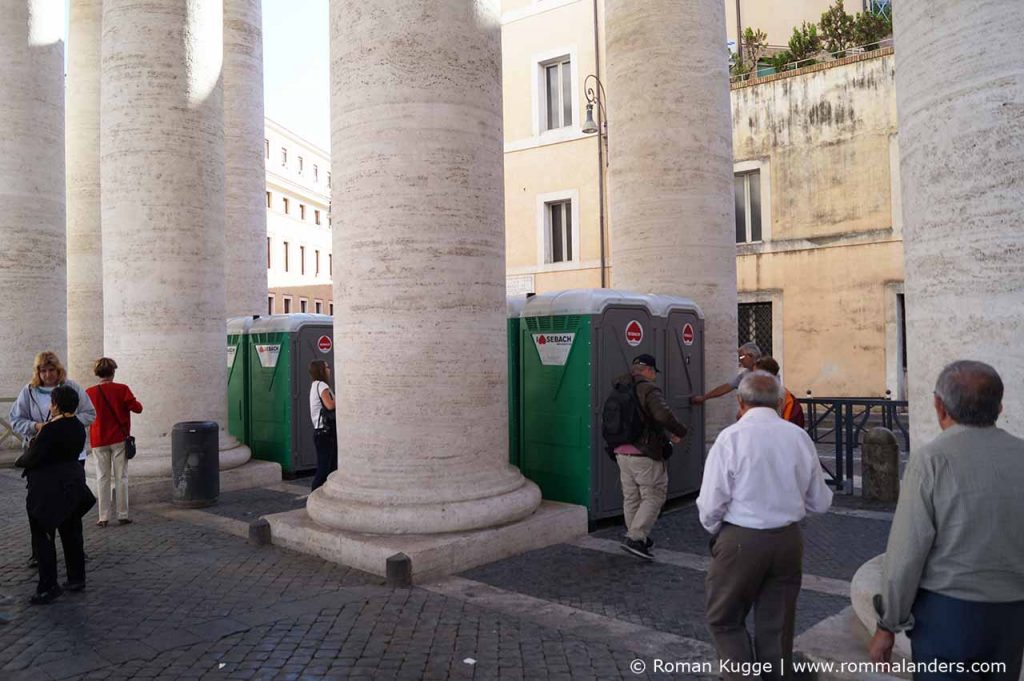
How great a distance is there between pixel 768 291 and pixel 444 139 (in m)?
15.0

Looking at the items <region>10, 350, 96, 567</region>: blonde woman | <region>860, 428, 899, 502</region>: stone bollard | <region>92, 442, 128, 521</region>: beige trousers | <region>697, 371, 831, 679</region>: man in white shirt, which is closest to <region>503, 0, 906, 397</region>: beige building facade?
<region>860, 428, 899, 502</region>: stone bollard

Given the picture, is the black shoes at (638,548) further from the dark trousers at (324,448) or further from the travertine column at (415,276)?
the dark trousers at (324,448)

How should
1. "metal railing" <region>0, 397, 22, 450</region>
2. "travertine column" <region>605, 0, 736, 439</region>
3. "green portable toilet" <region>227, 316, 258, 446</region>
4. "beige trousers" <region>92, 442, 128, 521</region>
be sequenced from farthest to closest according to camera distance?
"metal railing" <region>0, 397, 22, 450</region> → "green portable toilet" <region>227, 316, 258, 446</region> → "travertine column" <region>605, 0, 736, 439</region> → "beige trousers" <region>92, 442, 128, 521</region>

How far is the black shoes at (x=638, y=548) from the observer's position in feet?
21.3

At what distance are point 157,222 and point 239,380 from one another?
9.04ft

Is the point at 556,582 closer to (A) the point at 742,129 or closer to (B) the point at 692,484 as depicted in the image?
(B) the point at 692,484

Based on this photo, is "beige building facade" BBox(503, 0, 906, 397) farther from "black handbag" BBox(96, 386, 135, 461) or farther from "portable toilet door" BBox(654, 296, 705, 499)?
"black handbag" BBox(96, 386, 135, 461)

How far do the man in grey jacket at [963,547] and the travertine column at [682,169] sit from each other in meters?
7.04

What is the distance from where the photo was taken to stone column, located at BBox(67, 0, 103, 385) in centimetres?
1692

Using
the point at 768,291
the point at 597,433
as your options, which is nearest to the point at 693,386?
the point at 597,433

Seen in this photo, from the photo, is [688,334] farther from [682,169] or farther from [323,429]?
[323,429]

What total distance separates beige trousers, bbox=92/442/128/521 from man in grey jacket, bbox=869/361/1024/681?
7317 millimetres

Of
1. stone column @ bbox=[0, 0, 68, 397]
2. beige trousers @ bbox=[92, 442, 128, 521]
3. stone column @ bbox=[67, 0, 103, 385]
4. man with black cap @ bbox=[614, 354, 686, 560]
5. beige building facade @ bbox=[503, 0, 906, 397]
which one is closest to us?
man with black cap @ bbox=[614, 354, 686, 560]

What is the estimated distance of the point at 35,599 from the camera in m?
5.54
